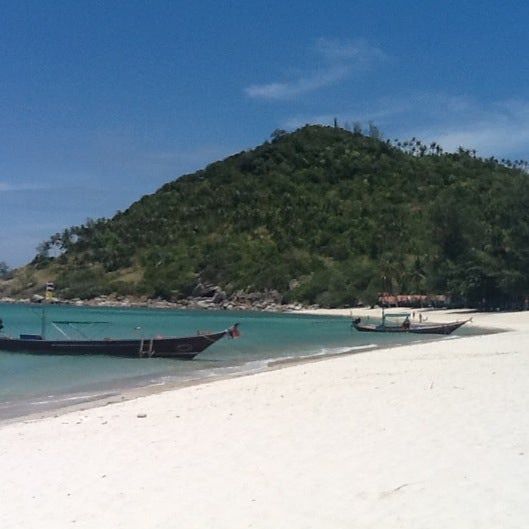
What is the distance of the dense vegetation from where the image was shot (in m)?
69.5

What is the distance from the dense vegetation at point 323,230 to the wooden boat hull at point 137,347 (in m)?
39.3

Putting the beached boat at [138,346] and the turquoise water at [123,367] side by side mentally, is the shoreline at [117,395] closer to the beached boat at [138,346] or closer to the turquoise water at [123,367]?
the turquoise water at [123,367]

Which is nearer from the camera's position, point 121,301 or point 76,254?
point 121,301

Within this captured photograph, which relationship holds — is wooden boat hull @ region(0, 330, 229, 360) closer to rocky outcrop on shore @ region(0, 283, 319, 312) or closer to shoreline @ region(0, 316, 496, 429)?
shoreline @ region(0, 316, 496, 429)

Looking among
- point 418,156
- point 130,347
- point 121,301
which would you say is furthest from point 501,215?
point 418,156

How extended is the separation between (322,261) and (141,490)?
10412cm

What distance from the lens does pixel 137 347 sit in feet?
98.9

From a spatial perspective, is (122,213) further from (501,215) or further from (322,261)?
(501,215)

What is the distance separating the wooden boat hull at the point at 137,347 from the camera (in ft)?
96.6

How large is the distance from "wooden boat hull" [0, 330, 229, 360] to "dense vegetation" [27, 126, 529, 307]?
129ft

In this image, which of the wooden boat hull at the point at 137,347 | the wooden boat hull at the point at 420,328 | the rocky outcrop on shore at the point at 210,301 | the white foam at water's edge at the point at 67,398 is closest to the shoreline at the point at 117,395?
the white foam at water's edge at the point at 67,398

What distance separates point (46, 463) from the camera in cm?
969

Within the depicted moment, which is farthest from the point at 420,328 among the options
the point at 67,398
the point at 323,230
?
the point at 323,230

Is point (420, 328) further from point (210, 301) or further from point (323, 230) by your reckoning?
point (323, 230)
